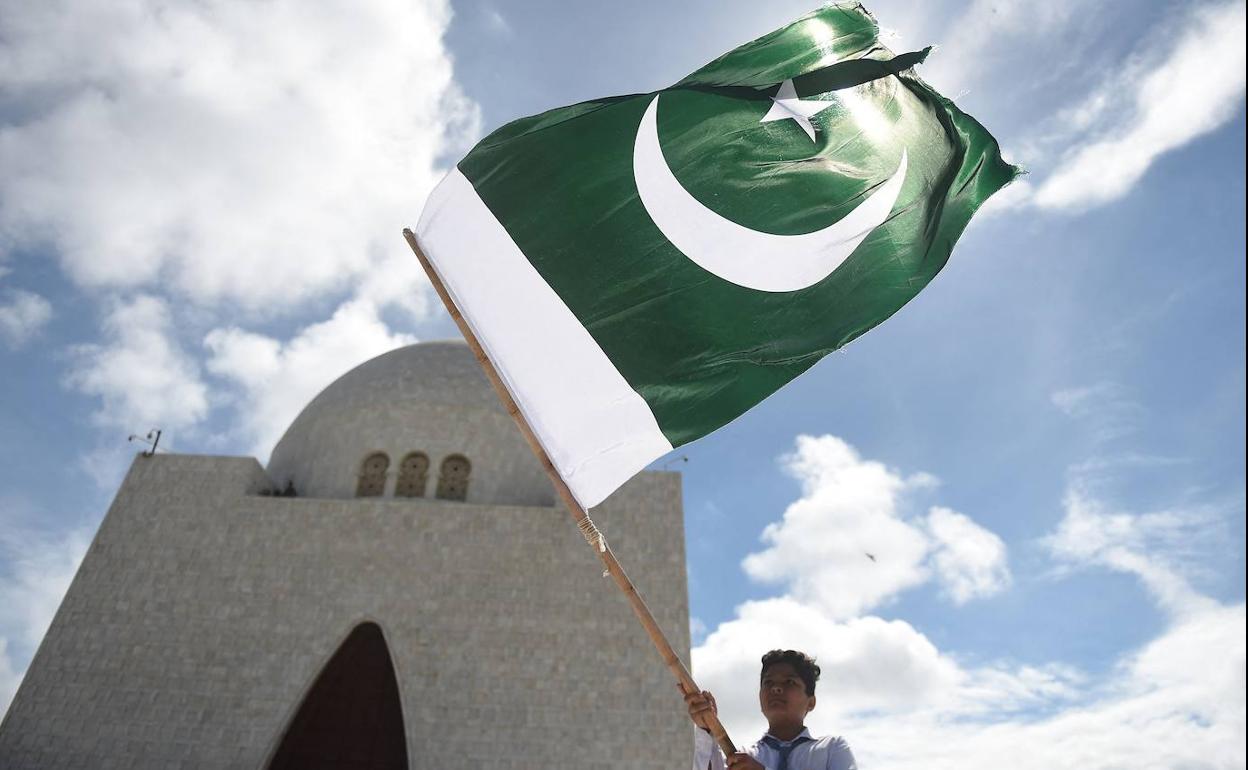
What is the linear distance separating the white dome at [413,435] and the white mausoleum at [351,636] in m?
0.43

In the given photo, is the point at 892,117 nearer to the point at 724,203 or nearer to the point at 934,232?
the point at 934,232

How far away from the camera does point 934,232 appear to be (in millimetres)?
3799

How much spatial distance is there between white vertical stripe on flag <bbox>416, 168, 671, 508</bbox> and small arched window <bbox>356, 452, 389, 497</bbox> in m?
9.61

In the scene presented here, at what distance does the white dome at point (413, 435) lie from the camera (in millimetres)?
12648

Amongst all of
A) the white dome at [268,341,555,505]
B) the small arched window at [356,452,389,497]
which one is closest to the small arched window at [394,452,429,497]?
the white dome at [268,341,555,505]

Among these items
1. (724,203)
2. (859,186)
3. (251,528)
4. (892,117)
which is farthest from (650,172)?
(251,528)

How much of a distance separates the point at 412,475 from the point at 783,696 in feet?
36.5

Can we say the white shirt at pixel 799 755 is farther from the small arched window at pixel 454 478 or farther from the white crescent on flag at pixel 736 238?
the small arched window at pixel 454 478

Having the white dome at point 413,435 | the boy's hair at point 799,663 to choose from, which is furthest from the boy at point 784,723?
the white dome at point 413,435

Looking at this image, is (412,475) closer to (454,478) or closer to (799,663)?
(454,478)

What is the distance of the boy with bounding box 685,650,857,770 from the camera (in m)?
2.11

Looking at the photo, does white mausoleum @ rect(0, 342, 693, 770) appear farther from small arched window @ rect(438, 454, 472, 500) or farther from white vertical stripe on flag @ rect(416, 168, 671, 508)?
white vertical stripe on flag @ rect(416, 168, 671, 508)

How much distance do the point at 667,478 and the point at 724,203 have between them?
882 centimetres

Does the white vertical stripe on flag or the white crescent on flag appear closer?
the white vertical stripe on flag
